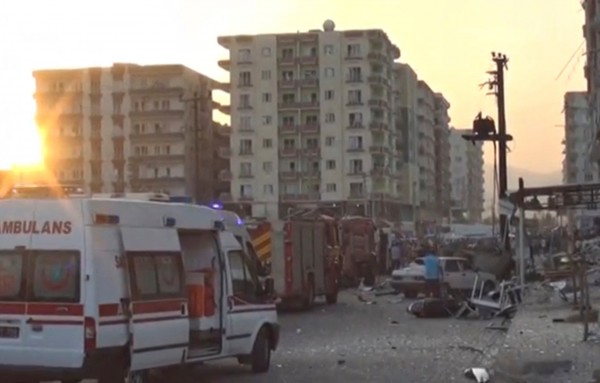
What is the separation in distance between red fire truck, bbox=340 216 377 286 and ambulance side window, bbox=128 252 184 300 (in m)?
29.7

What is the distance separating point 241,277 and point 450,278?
19.4 m

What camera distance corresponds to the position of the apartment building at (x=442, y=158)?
16585 cm

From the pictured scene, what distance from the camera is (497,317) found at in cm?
2631

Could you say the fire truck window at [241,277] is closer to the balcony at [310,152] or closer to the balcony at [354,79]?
the balcony at [310,152]

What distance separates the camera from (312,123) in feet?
392

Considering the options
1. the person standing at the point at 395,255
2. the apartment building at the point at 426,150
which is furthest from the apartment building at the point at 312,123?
the person standing at the point at 395,255

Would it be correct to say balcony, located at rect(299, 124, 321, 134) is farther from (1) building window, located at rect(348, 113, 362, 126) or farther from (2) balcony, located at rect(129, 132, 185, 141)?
(2) balcony, located at rect(129, 132, 185, 141)

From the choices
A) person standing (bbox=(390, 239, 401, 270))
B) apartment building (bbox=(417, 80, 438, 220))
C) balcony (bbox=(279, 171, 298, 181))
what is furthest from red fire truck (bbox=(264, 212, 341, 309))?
apartment building (bbox=(417, 80, 438, 220))

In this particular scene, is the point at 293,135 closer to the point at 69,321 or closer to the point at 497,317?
the point at 497,317

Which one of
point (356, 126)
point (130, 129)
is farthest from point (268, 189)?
point (130, 129)

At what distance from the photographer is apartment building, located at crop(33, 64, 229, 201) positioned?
12112cm

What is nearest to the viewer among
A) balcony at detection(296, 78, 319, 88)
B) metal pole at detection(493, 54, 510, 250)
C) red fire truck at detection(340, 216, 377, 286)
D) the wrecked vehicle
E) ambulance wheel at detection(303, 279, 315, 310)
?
ambulance wheel at detection(303, 279, 315, 310)

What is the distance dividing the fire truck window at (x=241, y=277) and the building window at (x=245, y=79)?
349 feet

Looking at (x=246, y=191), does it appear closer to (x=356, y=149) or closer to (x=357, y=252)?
(x=356, y=149)
